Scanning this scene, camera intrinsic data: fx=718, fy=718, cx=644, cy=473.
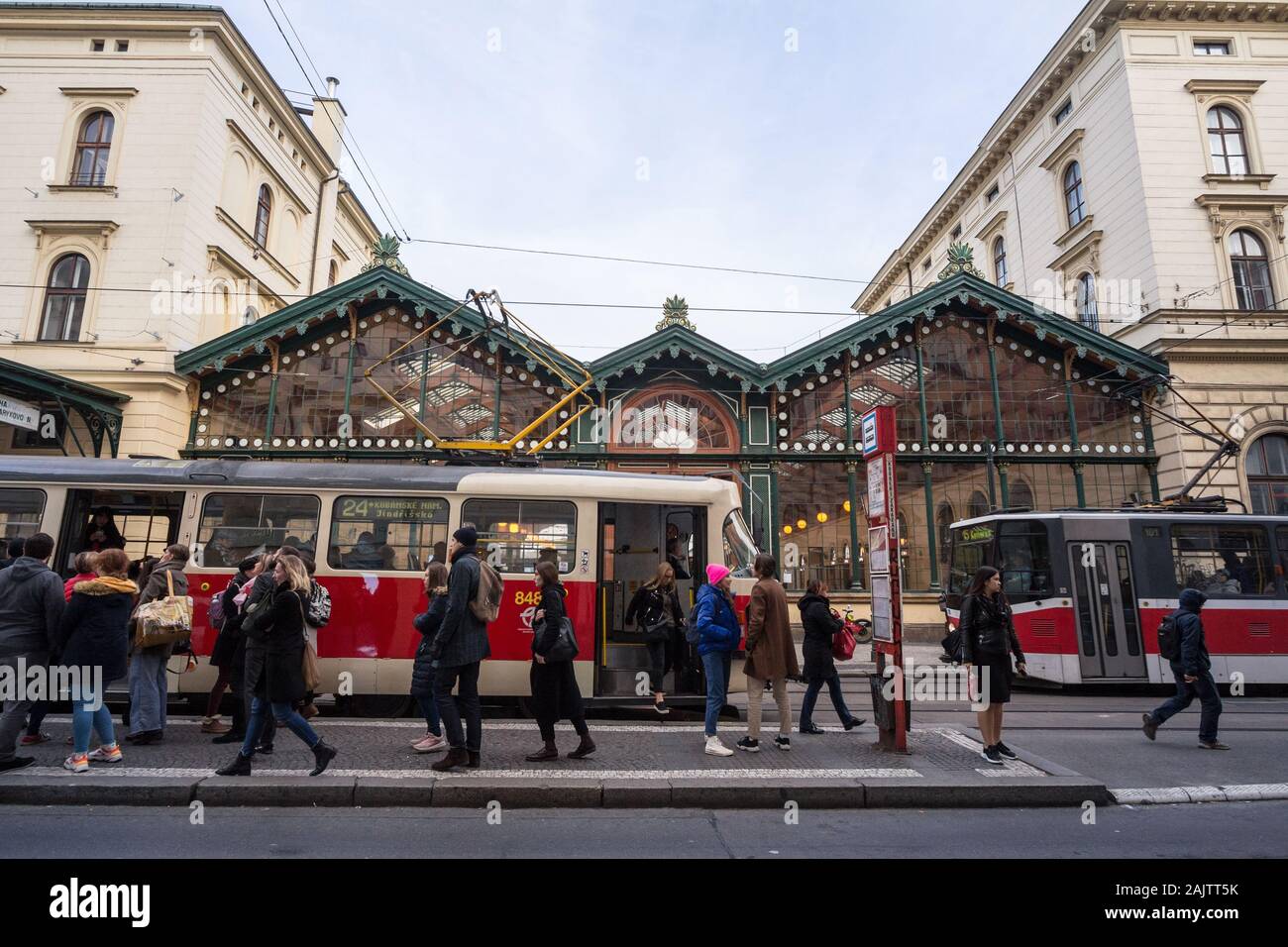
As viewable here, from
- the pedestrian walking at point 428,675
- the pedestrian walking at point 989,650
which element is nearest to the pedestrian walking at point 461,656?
the pedestrian walking at point 428,675

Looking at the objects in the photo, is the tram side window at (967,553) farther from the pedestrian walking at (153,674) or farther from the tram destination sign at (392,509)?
the pedestrian walking at (153,674)

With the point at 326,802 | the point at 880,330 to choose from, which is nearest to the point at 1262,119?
the point at 880,330

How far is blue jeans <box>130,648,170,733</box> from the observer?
7074 millimetres

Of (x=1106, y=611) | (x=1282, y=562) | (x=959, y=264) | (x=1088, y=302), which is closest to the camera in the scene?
(x=1106, y=611)

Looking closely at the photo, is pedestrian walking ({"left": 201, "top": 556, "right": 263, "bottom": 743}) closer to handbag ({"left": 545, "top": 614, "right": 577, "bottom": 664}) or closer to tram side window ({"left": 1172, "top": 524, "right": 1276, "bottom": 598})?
handbag ({"left": 545, "top": 614, "right": 577, "bottom": 664})

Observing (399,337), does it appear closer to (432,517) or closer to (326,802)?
(432,517)

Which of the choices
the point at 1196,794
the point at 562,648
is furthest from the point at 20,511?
the point at 1196,794

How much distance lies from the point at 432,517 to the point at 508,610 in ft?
4.91

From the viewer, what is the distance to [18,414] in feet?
49.6

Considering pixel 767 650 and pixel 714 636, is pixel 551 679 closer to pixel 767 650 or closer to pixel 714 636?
pixel 714 636

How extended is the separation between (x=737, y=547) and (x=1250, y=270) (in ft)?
68.0

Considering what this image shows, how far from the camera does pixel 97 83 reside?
67.3 feet

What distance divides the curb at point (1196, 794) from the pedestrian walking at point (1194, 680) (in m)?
1.56
